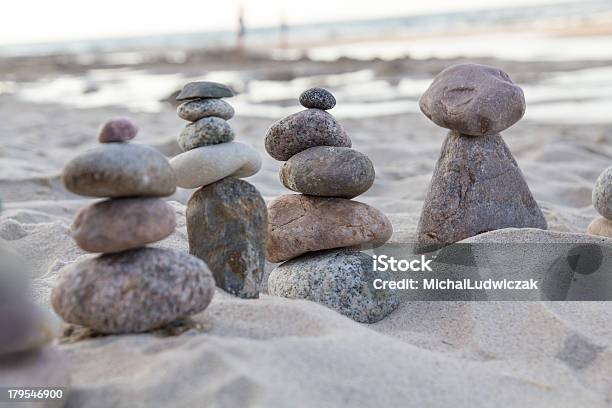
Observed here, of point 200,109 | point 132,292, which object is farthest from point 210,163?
point 132,292

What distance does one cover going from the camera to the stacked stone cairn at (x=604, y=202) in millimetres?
3781

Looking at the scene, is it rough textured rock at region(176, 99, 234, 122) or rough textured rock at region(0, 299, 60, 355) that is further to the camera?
rough textured rock at region(176, 99, 234, 122)

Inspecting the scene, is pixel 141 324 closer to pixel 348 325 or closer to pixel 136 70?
pixel 348 325

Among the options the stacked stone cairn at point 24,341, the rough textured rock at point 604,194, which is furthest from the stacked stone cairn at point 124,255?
the rough textured rock at point 604,194

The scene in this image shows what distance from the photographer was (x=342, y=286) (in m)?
3.09

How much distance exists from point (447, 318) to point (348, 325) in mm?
672

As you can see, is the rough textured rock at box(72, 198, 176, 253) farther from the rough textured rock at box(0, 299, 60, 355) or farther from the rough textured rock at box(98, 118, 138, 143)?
the rough textured rock at box(0, 299, 60, 355)

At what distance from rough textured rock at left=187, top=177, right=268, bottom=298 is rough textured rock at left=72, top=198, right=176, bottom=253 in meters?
0.62

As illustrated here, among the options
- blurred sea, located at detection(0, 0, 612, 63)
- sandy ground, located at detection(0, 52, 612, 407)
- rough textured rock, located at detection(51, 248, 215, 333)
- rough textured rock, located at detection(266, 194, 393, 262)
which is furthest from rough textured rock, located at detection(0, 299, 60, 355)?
blurred sea, located at detection(0, 0, 612, 63)

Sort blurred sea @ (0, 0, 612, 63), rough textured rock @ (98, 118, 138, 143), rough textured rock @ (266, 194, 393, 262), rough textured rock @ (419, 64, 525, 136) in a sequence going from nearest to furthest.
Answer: rough textured rock @ (98, 118, 138, 143) < rough textured rock @ (266, 194, 393, 262) < rough textured rock @ (419, 64, 525, 136) < blurred sea @ (0, 0, 612, 63)

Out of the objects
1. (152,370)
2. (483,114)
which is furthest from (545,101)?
(152,370)

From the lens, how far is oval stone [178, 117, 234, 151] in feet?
10.0

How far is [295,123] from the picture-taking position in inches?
134

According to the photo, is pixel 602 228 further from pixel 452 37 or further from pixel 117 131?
pixel 452 37
